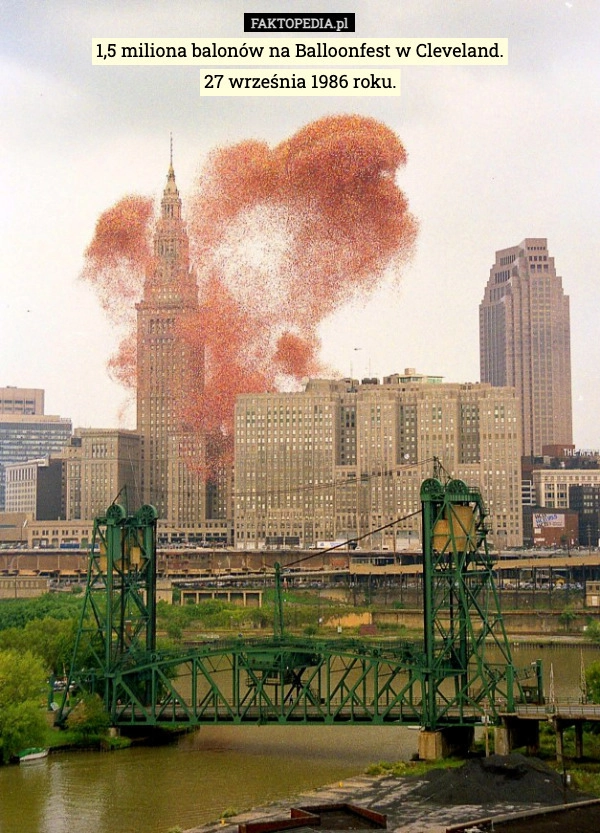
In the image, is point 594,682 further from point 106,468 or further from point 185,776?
point 106,468

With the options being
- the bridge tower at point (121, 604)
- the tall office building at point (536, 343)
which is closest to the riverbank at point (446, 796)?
the bridge tower at point (121, 604)

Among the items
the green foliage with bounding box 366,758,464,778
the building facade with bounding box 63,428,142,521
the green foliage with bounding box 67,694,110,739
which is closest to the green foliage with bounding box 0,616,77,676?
the green foliage with bounding box 67,694,110,739

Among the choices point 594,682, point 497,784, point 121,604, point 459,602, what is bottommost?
point 497,784

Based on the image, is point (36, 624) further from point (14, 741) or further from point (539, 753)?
point (539, 753)

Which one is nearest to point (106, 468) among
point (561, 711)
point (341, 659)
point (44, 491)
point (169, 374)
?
point (169, 374)

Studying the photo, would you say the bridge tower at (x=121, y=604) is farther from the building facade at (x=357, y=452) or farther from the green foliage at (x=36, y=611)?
the building facade at (x=357, y=452)
